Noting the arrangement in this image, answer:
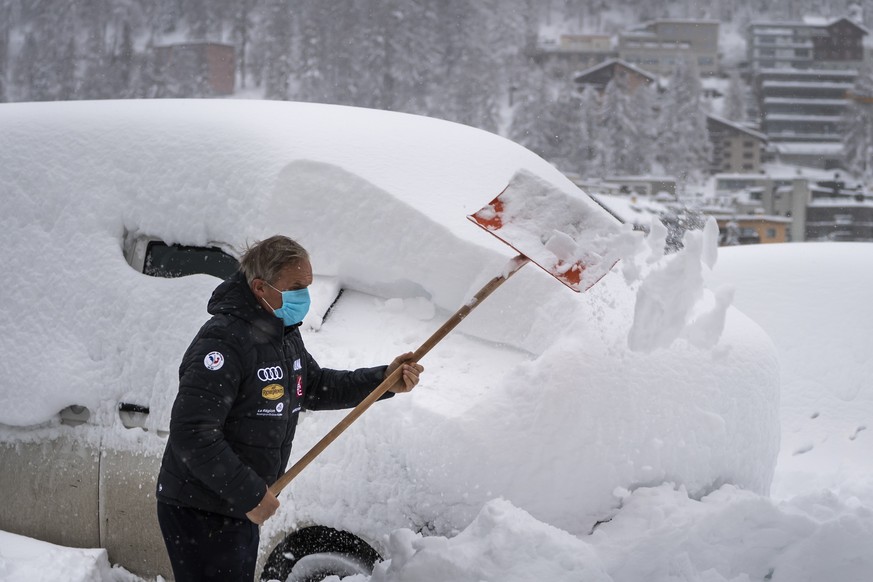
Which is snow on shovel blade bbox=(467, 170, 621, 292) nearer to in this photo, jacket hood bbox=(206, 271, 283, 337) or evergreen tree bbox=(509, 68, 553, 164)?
jacket hood bbox=(206, 271, 283, 337)

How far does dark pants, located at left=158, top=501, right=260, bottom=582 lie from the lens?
1.95 metres

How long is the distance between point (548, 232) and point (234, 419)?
104 centimetres

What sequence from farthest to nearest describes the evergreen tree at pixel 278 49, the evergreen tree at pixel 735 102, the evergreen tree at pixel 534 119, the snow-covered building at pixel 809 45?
1. the snow-covered building at pixel 809 45
2. the evergreen tree at pixel 735 102
3. the evergreen tree at pixel 534 119
4. the evergreen tree at pixel 278 49

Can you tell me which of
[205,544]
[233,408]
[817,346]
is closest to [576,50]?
[817,346]

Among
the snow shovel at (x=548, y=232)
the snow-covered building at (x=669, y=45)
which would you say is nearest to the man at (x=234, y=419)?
the snow shovel at (x=548, y=232)

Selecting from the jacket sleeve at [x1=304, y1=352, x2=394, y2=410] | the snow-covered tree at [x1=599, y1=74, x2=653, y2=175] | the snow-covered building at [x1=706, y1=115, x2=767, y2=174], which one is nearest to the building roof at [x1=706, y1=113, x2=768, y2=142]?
the snow-covered building at [x1=706, y1=115, x2=767, y2=174]

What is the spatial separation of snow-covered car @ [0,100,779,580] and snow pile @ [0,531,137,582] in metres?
0.05

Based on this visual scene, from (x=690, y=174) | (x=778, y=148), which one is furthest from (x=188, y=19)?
(x=778, y=148)

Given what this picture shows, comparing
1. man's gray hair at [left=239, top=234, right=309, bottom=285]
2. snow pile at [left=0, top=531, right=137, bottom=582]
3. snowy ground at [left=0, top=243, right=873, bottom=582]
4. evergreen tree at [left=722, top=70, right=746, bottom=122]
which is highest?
evergreen tree at [left=722, top=70, right=746, bottom=122]

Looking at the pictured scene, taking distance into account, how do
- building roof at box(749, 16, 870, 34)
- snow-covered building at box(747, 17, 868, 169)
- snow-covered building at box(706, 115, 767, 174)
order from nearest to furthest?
1. snow-covered building at box(706, 115, 767, 174)
2. snow-covered building at box(747, 17, 868, 169)
3. building roof at box(749, 16, 870, 34)

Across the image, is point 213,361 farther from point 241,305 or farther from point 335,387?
point 335,387

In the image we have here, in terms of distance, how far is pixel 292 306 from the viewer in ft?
6.61

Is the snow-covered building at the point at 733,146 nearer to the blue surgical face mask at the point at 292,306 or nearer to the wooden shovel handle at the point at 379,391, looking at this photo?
the wooden shovel handle at the point at 379,391

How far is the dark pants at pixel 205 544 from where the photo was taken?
76.8 inches
